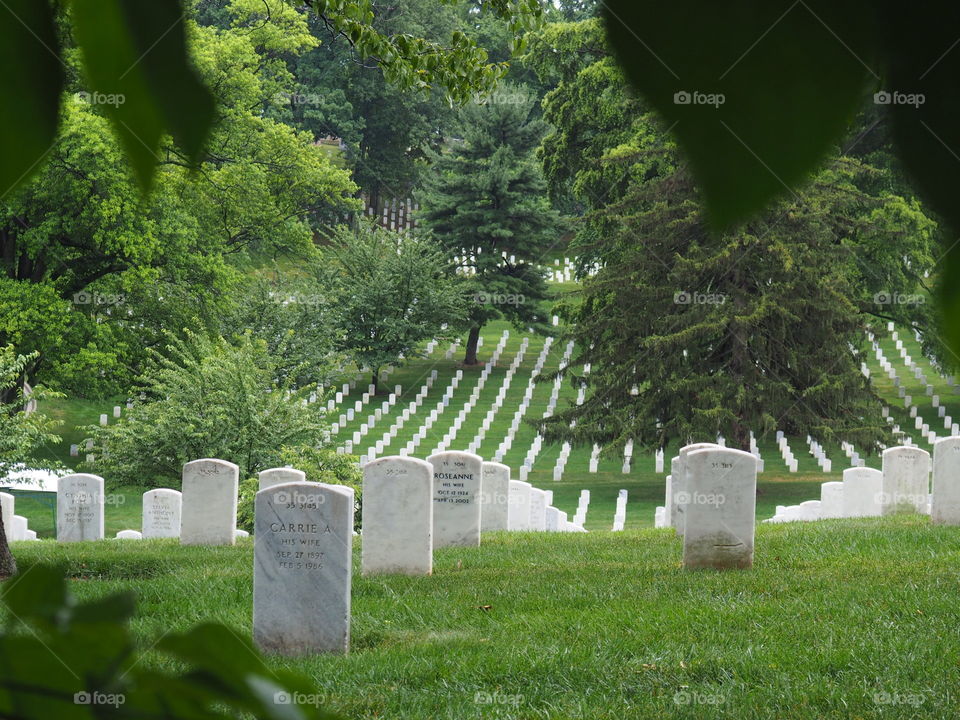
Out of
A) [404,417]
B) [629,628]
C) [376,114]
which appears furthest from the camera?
[376,114]

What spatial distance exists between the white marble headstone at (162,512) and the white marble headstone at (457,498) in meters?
6.67

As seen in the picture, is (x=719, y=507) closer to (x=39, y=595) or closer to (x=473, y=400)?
(x=39, y=595)

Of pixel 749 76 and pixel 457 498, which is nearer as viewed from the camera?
pixel 749 76

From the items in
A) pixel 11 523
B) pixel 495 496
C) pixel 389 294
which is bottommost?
pixel 11 523

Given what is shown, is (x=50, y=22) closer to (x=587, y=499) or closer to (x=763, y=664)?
(x=763, y=664)

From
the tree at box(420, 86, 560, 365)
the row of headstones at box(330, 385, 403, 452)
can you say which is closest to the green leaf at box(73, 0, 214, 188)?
the row of headstones at box(330, 385, 403, 452)

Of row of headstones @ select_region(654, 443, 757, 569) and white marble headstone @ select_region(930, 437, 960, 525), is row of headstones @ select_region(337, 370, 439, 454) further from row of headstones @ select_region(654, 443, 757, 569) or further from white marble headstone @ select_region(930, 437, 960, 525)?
row of headstones @ select_region(654, 443, 757, 569)

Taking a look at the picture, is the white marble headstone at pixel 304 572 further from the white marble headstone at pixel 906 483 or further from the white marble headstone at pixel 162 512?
the white marble headstone at pixel 906 483

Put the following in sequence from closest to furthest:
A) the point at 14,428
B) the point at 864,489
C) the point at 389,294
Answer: the point at 864,489 → the point at 14,428 → the point at 389,294

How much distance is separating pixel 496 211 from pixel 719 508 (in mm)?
34311

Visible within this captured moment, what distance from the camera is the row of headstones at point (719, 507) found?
9719 millimetres

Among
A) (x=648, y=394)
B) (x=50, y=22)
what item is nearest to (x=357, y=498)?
(x=648, y=394)

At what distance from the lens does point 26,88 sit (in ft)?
1.32

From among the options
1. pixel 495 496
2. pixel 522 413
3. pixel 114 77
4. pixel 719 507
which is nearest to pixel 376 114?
pixel 522 413
